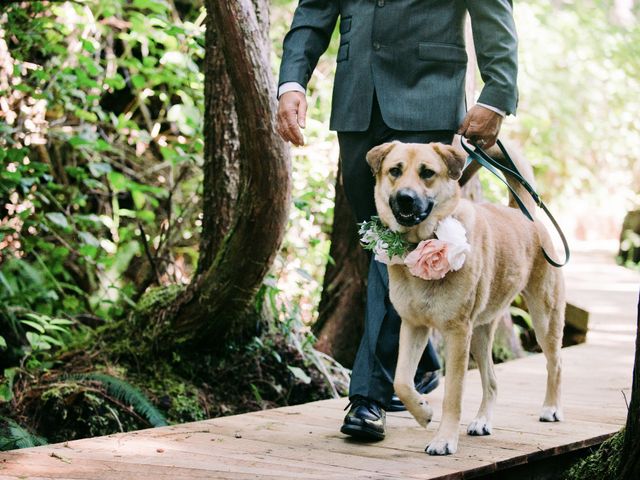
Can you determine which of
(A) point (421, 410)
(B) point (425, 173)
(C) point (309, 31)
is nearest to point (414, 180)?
(B) point (425, 173)

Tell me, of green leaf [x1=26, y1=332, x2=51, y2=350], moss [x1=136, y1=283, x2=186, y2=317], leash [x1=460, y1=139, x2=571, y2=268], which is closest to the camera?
leash [x1=460, y1=139, x2=571, y2=268]

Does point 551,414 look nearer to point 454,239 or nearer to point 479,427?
point 479,427

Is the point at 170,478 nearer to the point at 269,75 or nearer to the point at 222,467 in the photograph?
the point at 222,467

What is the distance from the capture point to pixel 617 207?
17.4 m

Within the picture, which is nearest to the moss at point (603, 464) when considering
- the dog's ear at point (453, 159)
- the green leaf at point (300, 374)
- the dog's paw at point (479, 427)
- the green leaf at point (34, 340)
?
the dog's paw at point (479, 427)

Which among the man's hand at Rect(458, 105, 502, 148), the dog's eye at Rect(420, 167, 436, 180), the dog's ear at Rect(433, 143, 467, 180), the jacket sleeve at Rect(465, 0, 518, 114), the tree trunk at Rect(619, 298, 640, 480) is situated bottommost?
the tree trunk at Rect(619, 298, 640, 480)

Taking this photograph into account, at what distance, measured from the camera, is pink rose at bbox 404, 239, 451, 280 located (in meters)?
3.05

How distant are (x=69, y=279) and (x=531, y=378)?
373 cm

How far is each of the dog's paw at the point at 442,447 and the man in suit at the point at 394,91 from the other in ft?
0.90

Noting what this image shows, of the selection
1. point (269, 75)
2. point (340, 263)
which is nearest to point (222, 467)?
point (269, 75)

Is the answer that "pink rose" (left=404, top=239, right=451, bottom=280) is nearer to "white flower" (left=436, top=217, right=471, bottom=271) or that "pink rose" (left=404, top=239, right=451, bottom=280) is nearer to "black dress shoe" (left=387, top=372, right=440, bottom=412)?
"white flower" (left=436, top=217, right=471, bottom=271)

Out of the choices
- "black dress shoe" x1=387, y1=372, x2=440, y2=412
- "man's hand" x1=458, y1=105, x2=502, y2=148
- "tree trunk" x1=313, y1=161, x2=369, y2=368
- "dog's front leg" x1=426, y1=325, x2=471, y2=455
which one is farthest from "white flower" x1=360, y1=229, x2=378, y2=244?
"tree trunk" x1=313, y1=161, x2=369, y2=368

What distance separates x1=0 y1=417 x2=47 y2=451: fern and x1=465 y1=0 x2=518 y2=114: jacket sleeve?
241cm

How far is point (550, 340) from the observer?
3.83 m
